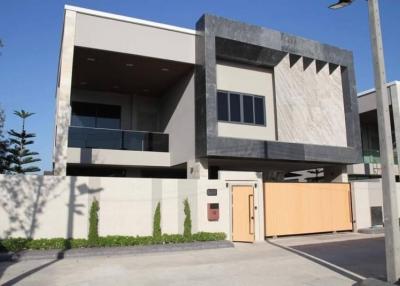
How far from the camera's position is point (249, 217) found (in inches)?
603

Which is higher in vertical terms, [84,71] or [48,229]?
[84,71]

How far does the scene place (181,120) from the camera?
60.2 feet

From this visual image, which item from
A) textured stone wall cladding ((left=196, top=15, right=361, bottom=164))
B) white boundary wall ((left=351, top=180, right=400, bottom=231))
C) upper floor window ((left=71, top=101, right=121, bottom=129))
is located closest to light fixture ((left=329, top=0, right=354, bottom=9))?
textured stone wall cladding ((left=196, top=15, right=361, bottom=164))

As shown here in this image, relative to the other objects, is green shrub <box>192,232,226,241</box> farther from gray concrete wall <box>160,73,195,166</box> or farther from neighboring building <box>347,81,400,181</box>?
neighboring building <box>347,81,400,181</box>

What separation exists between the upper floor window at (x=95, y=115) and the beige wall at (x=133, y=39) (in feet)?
19.6

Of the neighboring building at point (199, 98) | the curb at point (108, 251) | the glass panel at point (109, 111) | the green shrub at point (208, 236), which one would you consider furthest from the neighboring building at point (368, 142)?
the glass panel at point (109, 111)

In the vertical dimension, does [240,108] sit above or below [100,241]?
above

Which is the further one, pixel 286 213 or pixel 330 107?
pixel 330 107

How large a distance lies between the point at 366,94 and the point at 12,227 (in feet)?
73.2

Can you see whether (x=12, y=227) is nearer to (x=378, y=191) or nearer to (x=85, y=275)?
(x=85, y=275)

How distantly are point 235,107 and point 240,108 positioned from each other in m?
0.28

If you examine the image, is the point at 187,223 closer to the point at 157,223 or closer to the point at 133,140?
the point at 157,223

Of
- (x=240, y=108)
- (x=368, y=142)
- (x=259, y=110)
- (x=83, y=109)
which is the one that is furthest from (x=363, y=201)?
(x=83, y=109)

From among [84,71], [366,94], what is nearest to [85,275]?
[84,71]
